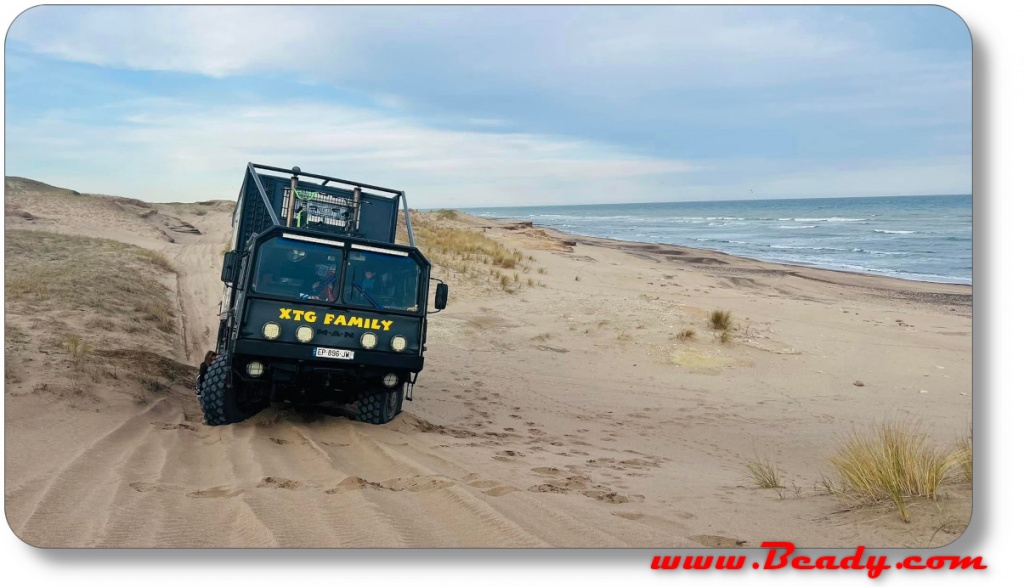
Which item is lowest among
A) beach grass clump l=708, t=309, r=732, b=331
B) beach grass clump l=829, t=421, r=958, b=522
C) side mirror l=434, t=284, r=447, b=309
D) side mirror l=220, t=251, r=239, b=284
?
beach grass clump l=829, t=421, r=958, b=522

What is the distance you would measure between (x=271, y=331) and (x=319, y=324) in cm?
46

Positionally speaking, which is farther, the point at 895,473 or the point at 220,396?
the point at 220,396

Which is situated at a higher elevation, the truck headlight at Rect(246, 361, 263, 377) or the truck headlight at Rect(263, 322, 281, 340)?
the truck headlight at Rect(263, 322, 281, 340)

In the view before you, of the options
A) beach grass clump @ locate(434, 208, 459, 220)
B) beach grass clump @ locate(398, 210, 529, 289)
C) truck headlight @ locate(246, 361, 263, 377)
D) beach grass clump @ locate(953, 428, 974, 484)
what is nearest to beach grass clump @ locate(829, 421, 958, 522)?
beach grass clump @ locate(953, 428, 974, 484)

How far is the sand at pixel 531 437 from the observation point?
5.02 meters

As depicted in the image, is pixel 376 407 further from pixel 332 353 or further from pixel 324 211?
pixel 324 211

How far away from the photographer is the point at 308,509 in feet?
17.5

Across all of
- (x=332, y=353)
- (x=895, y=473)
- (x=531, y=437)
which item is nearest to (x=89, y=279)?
(x=332, y=353)

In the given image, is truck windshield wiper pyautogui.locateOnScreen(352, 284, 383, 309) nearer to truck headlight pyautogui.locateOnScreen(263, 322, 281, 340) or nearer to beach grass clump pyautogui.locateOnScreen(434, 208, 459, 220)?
truck headlight pyautogui.locateOnScreen(263, 322, 281, 340)

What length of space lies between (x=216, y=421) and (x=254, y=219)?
2.92 meters

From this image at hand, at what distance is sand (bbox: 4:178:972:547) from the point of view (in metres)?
5.02

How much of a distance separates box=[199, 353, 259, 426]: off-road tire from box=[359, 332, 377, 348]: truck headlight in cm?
140

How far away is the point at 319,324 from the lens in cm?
777

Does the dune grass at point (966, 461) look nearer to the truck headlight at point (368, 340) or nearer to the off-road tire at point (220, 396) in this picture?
the truck headlight at point (368, 340)
